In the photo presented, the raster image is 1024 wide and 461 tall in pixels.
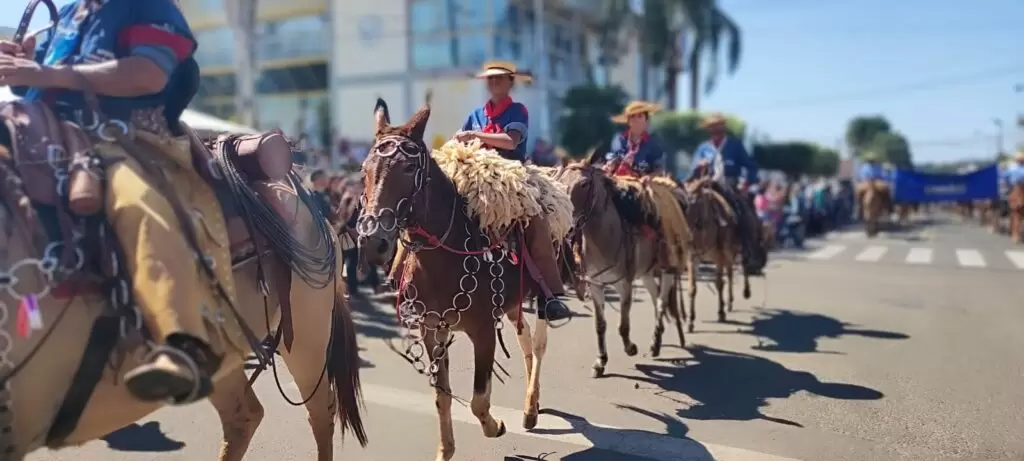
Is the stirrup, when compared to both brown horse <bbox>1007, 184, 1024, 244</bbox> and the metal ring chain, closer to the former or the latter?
the metal ring chain

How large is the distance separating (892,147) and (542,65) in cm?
5753

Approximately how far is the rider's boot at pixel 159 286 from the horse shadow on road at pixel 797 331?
22.2 ft

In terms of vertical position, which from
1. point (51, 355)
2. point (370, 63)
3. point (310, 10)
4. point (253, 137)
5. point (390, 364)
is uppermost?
point (310, 10)

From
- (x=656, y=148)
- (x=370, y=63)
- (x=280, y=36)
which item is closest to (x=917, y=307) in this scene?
(x=656, y=148)

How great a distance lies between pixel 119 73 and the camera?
2645mm

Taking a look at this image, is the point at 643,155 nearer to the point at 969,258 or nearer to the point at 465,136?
the point at 465,136

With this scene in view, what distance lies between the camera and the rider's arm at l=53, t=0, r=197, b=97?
8.63 feet

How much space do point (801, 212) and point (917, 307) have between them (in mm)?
12142

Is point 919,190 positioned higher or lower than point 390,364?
→ higher

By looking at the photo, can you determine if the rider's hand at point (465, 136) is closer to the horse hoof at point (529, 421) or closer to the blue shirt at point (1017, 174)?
the horse hoof at point (529, 421)

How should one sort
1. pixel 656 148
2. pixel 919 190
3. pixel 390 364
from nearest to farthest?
pixel 390 364 < pixel 656 148 < pixel 919 190

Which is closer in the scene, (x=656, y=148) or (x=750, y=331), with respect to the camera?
(x=656, y=148)

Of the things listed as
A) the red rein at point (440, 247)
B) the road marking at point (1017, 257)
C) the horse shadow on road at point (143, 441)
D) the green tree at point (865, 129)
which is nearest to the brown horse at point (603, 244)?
the red rein at point (440, 247)

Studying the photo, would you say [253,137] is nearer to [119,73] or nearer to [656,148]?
[119,73]
